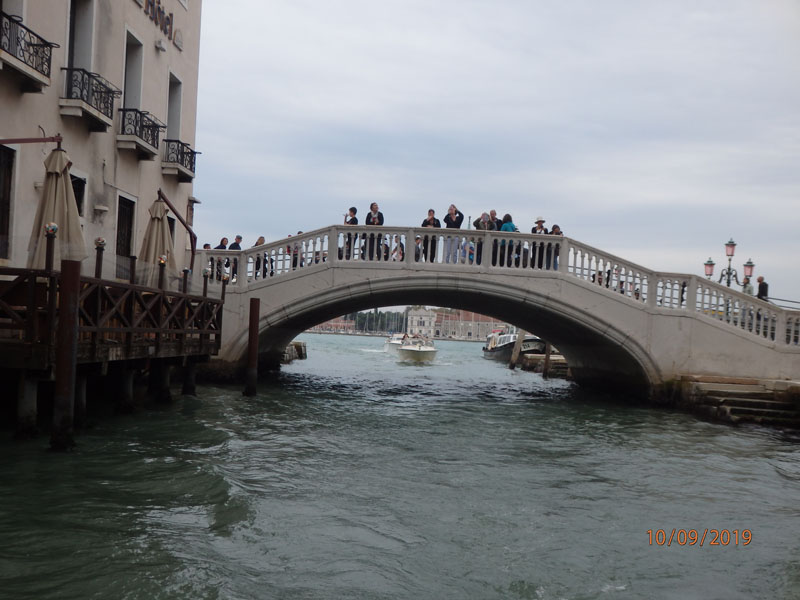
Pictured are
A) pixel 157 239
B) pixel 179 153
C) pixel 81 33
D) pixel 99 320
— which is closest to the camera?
pixel 99 320

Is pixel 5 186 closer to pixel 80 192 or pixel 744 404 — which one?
pixel 80 192

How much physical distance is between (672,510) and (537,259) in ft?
25.4

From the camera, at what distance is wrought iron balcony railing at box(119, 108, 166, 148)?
11328 millimetres

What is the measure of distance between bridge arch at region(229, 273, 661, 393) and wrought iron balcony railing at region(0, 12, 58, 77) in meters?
5.92

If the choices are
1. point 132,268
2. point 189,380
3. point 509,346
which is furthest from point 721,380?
point 509,346

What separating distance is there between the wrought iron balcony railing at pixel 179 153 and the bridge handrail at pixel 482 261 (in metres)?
1.61

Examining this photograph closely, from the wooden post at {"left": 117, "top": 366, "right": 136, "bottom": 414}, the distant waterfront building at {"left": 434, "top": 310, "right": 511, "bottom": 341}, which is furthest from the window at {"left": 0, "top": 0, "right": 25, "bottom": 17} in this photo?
the distant waterfront building at {"left": 434, "top": 310, "right": 511, "bottom": 341}

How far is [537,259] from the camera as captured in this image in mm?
13609

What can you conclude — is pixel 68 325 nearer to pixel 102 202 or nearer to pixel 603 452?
pixel 102 202

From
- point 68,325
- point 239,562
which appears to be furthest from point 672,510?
point 68,325

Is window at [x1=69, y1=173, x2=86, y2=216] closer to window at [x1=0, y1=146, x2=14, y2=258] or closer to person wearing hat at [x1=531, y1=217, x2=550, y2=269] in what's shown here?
window at [x1=0, y1=146, x2=14, y2=258]
